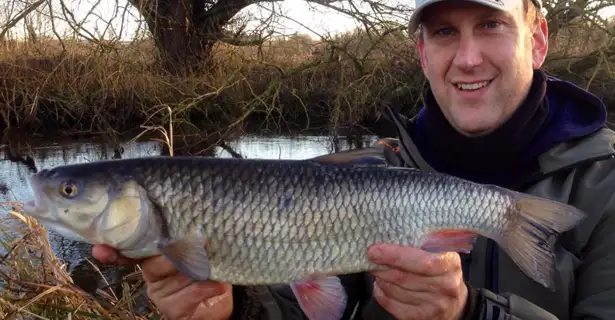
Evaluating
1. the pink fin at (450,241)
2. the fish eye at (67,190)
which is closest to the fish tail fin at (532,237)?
the pink fin at (450,241)

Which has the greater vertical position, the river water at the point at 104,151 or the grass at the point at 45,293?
the river water at the point at 104,151

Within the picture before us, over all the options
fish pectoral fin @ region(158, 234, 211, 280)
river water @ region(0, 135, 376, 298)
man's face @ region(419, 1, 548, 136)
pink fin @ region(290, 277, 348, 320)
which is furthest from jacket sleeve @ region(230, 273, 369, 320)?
river water @ region(0, 135, 376, 298)

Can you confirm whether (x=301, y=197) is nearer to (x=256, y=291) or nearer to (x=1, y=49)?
(x=256, y=291)

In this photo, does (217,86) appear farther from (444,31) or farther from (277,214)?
(277,214)

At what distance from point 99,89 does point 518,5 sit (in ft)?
27.3

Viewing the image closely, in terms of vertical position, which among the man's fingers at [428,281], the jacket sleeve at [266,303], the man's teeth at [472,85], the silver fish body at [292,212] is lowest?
the jacket sleeve at [266,303]

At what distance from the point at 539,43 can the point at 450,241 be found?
1.05 m

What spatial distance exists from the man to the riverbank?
6.46 metres

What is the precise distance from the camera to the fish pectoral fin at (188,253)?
5.06ft

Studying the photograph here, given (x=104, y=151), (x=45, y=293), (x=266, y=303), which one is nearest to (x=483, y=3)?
(x=266, y=303)

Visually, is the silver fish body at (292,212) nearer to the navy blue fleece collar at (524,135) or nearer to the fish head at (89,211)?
the fish head at (89,211)

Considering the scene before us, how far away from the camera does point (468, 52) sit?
6.79ft

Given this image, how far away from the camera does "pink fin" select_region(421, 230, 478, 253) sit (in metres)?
1.63

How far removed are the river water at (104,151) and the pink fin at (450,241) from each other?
527 cm
